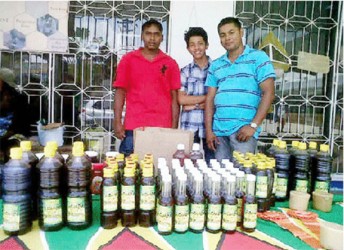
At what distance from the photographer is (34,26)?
3262 millimetres

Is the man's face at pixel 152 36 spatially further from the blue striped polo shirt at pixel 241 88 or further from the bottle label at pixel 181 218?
the bottle label at pixel 181 218

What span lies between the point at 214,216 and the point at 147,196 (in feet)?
0.82

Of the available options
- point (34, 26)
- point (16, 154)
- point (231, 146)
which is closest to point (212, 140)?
point (231, 146)

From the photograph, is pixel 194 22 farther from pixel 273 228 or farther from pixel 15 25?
pixel 273 228

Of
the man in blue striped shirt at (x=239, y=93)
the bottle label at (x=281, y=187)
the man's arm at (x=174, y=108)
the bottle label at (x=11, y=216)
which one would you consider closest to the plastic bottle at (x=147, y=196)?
the bottle label at (x=11, y=216)

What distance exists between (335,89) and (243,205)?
268 centimetres

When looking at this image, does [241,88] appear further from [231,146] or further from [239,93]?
[231,146]

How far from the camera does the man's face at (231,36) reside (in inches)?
87.9

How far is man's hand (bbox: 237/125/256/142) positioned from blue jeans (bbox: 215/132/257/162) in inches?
1.4

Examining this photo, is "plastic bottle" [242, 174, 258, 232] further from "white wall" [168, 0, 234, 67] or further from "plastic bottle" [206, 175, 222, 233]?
"white wall" [168, 0, 234, 67]

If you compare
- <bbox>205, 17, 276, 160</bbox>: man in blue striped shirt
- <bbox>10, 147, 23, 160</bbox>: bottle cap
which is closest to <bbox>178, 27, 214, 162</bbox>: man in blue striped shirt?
<bbox>205, 17, 276, 160</bbox>: man in blue striped shirt

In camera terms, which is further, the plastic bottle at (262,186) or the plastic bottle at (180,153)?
the plastic bottle at (180,153)

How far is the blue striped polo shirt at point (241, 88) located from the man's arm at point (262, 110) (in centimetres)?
4

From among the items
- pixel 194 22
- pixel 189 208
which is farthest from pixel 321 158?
pixel 194 22
